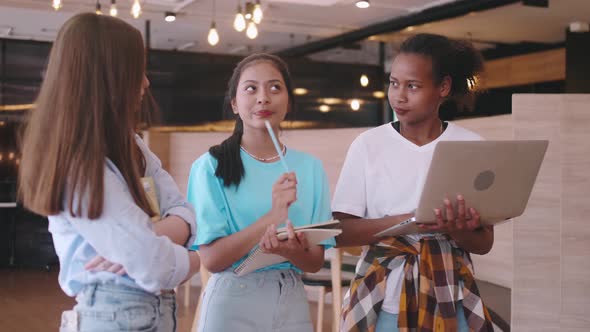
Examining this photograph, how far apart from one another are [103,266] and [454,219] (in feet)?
2.88

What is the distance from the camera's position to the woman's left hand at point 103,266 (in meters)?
1.34

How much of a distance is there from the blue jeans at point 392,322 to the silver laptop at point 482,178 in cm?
21

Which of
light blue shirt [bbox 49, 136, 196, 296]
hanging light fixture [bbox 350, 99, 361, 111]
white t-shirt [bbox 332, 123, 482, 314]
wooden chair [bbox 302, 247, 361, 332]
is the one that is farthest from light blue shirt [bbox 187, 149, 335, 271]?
hanging light fixture [bbox 350, 99, 361, 111]

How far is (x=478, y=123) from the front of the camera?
577cm

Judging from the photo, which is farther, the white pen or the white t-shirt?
the white t-shirt

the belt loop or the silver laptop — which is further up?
the silver laptop

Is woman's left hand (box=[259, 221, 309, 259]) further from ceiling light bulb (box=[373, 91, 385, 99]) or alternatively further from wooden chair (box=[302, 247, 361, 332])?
ceiling light bulb (box=[373, 91, 385, 99])

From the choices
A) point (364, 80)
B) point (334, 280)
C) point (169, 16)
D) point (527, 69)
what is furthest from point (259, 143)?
point (364, 80)

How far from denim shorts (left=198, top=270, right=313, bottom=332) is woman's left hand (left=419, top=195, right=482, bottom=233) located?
374mm

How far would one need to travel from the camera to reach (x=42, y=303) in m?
6.41

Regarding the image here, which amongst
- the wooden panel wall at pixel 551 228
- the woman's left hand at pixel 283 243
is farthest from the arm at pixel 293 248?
the wooden panel wall at pixel 551 228

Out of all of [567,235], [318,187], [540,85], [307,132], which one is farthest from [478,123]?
[540,85]

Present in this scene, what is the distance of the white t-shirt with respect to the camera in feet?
6.34

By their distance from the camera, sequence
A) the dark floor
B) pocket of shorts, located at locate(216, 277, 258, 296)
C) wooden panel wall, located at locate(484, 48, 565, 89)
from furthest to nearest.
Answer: wooden panel wall, located at locate(484, 48, 565, 89) → the dark floor → pocket of shorts, located at locate(216, 277, 258, 296)
